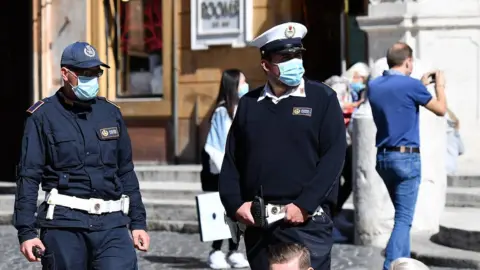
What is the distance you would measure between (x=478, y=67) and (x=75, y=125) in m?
9.80

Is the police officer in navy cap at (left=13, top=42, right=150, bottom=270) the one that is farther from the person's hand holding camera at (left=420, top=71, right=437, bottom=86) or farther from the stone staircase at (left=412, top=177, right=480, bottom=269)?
the stone staircase at (left=412, top=177, right=480, bottom=269)

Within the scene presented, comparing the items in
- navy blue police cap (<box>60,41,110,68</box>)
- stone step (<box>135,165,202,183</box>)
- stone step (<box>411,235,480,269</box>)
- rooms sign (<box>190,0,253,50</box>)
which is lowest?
stone step (<box>411,235,480,269</box>)

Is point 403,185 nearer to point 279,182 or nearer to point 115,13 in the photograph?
point 279,182

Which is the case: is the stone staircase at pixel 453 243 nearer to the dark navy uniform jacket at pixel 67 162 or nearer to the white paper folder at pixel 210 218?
the white paper folder at pixel 210 218

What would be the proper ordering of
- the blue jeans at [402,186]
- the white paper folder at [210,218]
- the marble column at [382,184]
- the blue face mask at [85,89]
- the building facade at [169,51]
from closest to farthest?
the blue face mask at [85,89], the blue jeans at [402,186], the white paper folder at [210,218], the marble column at [382,184], the building facade at [169,51]

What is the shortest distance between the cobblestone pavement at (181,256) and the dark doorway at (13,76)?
7629 millimetres

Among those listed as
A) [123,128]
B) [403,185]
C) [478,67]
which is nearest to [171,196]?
[478,67]

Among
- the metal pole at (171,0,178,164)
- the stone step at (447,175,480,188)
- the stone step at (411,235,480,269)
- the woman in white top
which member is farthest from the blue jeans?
the metal pole at (171,0,178,164)

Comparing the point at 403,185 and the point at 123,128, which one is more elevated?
the point at 123,128

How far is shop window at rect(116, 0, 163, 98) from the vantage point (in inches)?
752

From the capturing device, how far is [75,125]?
6520 mm

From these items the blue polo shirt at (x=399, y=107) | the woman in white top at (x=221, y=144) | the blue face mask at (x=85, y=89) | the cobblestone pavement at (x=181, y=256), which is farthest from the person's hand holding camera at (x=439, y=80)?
the blue face mask at (x=85, y=89)

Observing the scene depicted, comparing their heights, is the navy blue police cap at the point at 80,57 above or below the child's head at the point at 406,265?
above

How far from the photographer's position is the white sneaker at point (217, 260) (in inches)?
435
